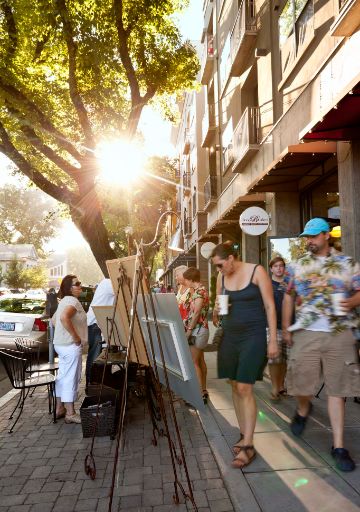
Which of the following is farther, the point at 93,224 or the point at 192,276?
the point at 93,224

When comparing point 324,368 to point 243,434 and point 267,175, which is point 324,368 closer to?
point 243,434

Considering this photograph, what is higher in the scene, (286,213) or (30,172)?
(30,172)

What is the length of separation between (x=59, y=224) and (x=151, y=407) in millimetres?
70888

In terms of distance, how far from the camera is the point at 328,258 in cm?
405

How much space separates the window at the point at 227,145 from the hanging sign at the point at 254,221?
20.5ft

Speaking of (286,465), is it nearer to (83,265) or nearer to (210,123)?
(210,123)

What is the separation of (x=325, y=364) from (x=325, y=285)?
0.67 metres

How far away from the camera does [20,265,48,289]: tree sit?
58.5m

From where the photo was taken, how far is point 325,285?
4.00m

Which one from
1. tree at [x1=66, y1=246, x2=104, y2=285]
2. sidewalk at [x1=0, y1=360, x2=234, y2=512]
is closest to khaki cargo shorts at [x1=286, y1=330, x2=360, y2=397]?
sidewalk at [x1=0, y1=360, x2=234, y2=512]

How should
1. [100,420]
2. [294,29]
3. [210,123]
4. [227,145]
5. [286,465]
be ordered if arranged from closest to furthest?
[286,465]
[100,420]
[294,29]
[227,145]
[210,123]

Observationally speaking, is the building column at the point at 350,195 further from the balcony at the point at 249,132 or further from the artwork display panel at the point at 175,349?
the balcony at the point at 249,132

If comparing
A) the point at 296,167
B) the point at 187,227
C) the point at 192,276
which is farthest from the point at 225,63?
the point at 187,227

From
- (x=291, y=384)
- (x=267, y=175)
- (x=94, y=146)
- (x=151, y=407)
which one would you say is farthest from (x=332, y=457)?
(x=94, y=146)
